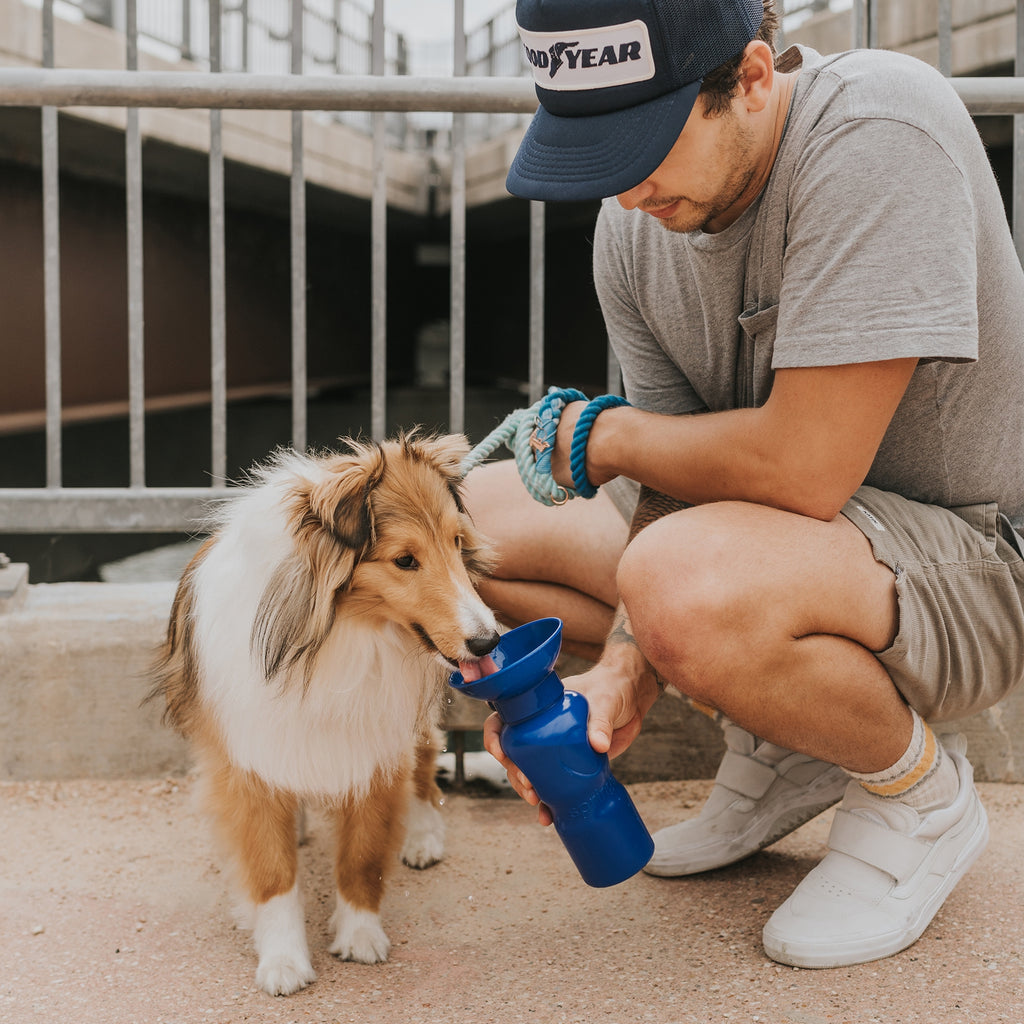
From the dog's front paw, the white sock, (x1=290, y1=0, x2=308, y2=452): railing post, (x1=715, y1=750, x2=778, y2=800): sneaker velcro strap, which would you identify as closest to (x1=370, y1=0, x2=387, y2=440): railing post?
(x1=290, y1=0, x2=308, y2=452): railing post

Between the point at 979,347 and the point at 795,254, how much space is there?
415mm

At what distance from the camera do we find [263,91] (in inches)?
115

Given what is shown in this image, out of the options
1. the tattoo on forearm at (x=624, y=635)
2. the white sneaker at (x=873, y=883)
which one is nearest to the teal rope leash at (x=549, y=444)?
the tattoo on forearm at (x=624, y=635)

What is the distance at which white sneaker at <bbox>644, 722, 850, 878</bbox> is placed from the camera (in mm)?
2463

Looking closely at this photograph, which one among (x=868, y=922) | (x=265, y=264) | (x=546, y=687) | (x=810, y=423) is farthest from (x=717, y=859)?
(x=265, y=264)

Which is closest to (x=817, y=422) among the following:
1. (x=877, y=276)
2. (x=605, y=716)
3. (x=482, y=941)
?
(x=877, y=276)

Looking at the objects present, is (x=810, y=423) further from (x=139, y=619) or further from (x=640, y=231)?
(x=139, y=619)

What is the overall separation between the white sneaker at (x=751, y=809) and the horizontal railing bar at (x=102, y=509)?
61.5 inches

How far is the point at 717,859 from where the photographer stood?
2.45 meters

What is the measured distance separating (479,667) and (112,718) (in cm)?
152

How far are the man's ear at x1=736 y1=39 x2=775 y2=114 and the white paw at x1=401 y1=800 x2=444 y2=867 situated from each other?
5.76ft

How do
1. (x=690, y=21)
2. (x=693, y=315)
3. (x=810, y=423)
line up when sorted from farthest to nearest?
(x=693, y=315) → (x=810, y=423) → (x=690, y=21)

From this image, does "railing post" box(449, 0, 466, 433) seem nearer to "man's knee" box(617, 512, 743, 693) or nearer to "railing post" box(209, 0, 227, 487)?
"railing post" box(209, 0, 227, 487)

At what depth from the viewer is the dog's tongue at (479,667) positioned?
1975 millimetres
